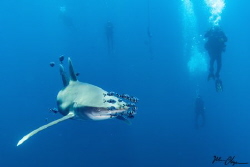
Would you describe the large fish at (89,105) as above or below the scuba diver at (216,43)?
below

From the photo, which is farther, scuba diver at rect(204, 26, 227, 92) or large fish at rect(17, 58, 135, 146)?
scuba diver at rect(204, 26, 227, 92)

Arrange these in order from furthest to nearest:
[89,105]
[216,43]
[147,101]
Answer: [147,101] < [216,43] < [89,105]

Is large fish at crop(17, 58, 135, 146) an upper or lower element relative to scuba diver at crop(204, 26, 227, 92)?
lower

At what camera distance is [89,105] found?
390cm

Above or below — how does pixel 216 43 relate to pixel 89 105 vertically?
above

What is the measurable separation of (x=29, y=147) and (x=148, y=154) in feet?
70.2

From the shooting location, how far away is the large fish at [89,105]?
3283 mm

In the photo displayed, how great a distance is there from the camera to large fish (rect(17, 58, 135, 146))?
129 inches

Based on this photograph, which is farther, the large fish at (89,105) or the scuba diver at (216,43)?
the scuba diver at (216,43)

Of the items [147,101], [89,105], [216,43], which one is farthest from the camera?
[147,101]

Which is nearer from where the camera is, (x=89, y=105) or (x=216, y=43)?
(x=89, y=105)

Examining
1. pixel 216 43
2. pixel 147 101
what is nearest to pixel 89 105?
pixel 216 43

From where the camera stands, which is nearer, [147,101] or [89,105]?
[89,105]

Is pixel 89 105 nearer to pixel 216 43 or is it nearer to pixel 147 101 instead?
pixel 216 43
